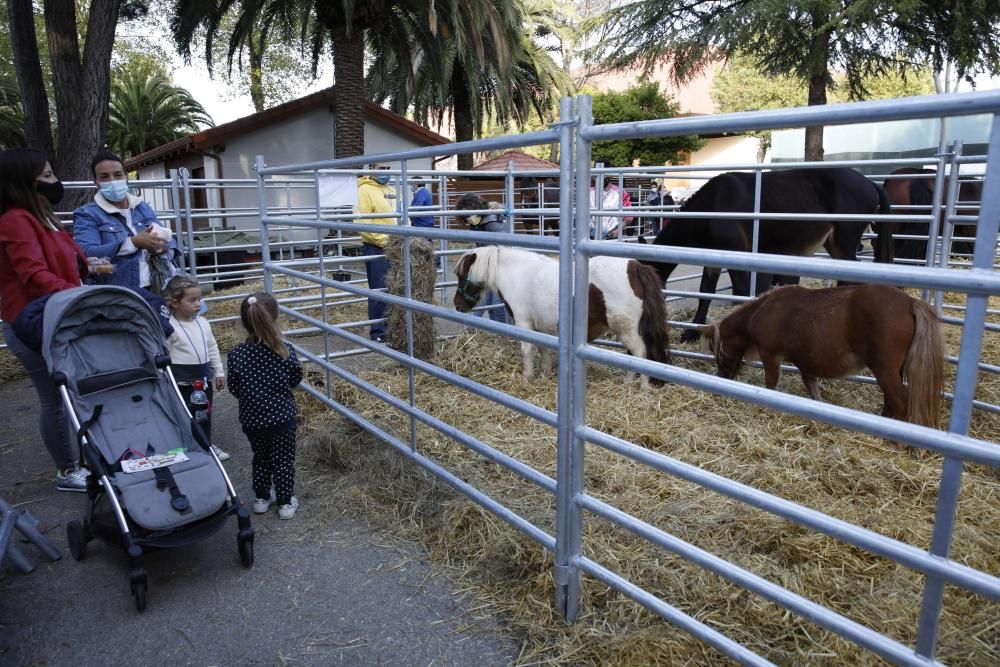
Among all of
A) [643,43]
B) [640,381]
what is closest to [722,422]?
[640,381]

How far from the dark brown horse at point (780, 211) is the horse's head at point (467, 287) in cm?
218

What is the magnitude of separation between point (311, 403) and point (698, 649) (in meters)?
3.46

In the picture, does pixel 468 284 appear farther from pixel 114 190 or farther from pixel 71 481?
pixel 71 481

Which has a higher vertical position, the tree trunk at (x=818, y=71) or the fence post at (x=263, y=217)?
the tree trunk at (x=818, y=71)

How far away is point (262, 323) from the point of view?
127 inches

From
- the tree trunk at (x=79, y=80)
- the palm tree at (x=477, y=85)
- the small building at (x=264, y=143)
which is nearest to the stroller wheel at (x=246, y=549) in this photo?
the tree trunk at (x=79, y=80)

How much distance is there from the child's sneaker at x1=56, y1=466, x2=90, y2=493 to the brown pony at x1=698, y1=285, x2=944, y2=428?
4.04 m

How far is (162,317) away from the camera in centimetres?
370

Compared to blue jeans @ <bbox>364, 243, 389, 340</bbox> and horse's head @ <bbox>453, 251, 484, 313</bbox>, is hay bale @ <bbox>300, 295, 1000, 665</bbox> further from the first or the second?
blue jeans @ <bbox>364, 243, 389, 340</bbox>

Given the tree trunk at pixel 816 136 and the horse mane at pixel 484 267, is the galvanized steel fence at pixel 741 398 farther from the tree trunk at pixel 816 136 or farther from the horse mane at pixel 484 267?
the tree trunk at pixel 816 136

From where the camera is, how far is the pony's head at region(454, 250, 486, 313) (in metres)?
5.50

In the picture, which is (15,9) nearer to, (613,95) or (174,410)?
(174,410)

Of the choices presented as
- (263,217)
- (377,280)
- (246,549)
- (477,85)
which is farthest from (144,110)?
(246,549)

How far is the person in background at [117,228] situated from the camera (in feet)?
12.9
